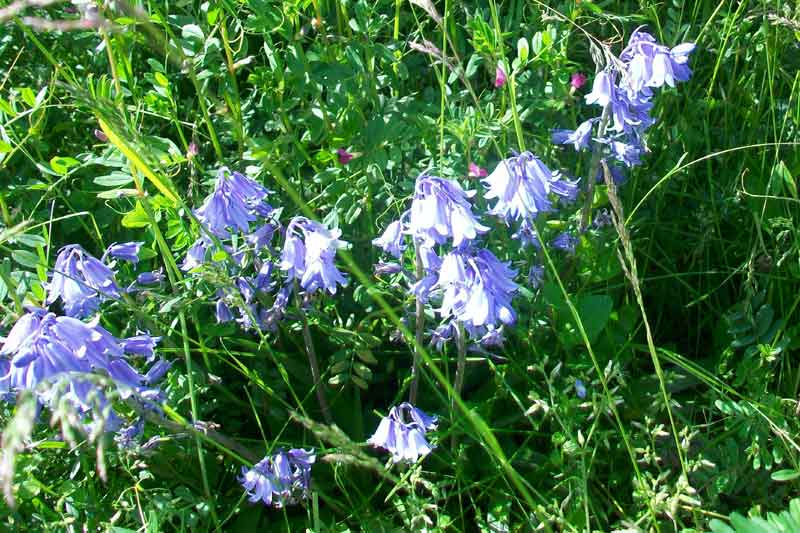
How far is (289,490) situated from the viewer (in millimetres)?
2191

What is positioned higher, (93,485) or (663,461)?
(93,485)

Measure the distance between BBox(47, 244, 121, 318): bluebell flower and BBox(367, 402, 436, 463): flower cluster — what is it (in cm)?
71

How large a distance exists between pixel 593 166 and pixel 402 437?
3.04ft

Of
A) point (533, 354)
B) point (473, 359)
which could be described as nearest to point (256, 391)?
point (473, 359)

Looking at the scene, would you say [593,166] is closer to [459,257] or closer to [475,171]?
[475,171]

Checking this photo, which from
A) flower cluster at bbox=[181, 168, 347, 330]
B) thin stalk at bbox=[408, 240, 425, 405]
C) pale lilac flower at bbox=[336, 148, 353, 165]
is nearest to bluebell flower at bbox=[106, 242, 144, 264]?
flower cluster at bbox=[181, 168, 347, 330]

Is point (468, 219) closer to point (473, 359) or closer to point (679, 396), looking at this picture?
point (473, 359)

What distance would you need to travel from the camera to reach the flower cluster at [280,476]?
7.12 feet

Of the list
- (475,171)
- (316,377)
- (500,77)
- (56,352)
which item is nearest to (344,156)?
(475,171)

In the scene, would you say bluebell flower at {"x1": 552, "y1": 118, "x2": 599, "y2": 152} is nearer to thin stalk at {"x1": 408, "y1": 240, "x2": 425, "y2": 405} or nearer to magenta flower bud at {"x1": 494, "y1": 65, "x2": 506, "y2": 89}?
magenta flower bud at {"x1": 494, "y1": 65, "x2": 506, "y2": 89}

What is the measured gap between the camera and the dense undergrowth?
2.10m

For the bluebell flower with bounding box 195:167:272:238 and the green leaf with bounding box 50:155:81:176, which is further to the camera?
the green leaf with bounding box 50:155:81:176

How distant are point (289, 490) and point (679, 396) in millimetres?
1260

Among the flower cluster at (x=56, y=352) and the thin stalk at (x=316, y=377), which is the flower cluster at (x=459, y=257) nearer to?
the thin stalk at (x=316, y=377)
